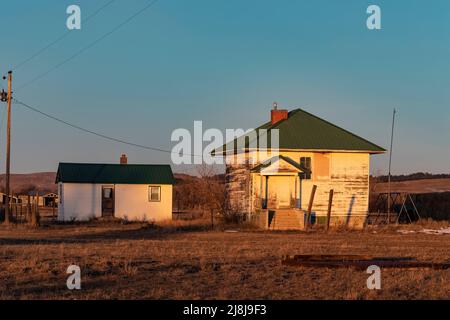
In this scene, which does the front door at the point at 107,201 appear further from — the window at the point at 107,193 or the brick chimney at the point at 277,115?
the brick chimney at the point at 277,115

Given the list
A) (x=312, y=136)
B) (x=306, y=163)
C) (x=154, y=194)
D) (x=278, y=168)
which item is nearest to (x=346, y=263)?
(x=278, y=168)

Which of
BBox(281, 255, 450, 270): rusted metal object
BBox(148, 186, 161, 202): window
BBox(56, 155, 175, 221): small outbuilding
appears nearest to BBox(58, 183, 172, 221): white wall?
BBox(56, 155, 175, 221): small outbuilding

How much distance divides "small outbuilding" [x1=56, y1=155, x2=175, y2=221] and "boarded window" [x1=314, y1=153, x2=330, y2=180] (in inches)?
461

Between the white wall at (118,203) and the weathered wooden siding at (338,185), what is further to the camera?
the white wall at (118,203)

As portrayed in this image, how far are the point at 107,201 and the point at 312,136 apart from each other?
14401 mm

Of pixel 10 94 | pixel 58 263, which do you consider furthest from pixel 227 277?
pixel 10 94

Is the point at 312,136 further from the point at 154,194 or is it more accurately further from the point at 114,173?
the point at 114,173

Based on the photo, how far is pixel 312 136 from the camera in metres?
39.6

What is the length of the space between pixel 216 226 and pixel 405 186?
2852 inches

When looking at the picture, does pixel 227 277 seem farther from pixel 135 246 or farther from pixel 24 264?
pixel 135 246

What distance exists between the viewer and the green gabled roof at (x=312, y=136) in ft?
126

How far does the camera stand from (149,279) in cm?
1470

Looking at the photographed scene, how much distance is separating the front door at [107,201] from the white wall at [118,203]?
237mm

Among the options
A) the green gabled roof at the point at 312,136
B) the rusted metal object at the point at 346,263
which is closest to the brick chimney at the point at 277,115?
the green gabled roof at the point at 312,136
